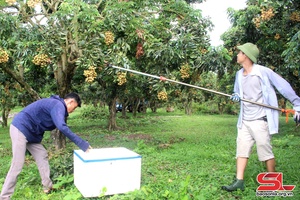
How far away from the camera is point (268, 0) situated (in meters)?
8.45

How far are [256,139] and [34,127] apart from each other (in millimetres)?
2846

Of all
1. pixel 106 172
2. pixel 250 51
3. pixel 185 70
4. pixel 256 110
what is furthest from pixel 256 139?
pixel 185 70

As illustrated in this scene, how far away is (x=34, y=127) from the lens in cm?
417

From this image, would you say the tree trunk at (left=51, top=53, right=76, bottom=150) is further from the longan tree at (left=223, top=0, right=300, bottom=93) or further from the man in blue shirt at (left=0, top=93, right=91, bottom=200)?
the longan tree at (left=223, top=0, right=300, bottom=93)

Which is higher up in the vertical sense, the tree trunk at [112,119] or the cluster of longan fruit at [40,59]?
the cluster of longan fruit at [40,59]

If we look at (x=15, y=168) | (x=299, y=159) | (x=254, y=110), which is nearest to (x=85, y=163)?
(x=15, y=168)

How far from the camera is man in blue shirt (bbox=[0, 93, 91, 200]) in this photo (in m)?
3.96

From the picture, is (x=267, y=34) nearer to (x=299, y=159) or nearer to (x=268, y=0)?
(x=268, y=0)

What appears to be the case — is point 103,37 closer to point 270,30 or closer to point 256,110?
point 256,110

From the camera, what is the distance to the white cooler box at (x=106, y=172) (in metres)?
3.84

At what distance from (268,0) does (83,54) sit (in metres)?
5.37

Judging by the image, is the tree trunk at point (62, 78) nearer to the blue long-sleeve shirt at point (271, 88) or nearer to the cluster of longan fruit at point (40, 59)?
the cluster of longan fruit at point (40, 59)

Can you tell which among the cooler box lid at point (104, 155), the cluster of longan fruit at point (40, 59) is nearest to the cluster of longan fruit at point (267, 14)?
the cluster of longan fruit at point (40, 59)

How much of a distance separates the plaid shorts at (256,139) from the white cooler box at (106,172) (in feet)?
4.48
